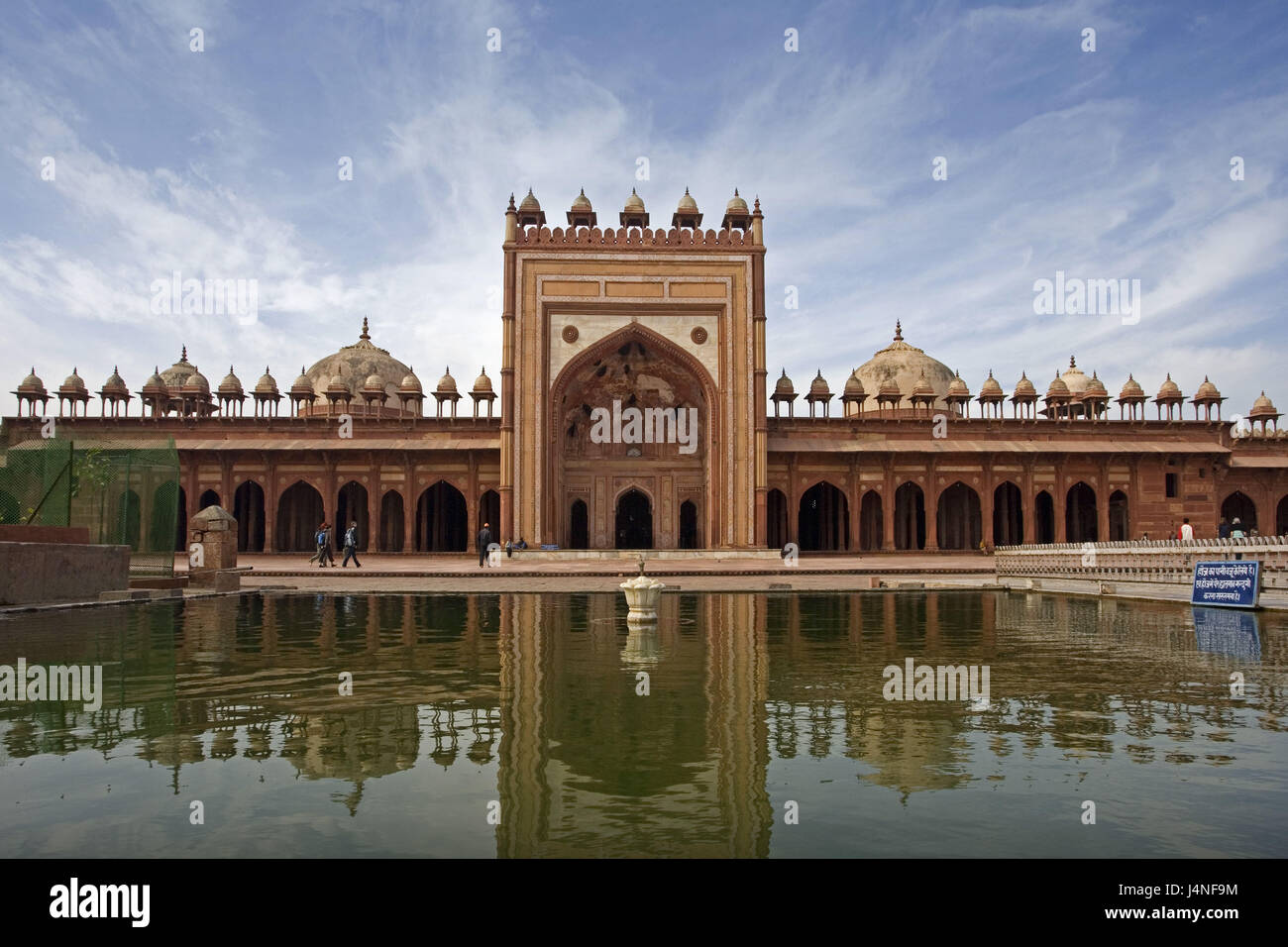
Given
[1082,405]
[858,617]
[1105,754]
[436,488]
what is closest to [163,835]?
[1105,754]

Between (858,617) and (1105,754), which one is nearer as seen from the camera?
(1105,754)

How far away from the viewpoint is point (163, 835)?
149 inches

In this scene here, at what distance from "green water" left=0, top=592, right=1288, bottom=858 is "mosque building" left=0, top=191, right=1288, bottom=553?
21.7 meters

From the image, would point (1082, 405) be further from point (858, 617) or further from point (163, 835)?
point (163, 835)

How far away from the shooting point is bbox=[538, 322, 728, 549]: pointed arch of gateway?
3319cm

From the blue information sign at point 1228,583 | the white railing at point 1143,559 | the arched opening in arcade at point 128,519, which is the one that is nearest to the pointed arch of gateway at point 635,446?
the white railing at point 1143,559

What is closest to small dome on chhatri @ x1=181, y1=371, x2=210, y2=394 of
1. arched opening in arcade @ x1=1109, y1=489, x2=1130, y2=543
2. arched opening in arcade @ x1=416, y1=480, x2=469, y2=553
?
arched opening in arcade @ x1=416, y1=480, x2=469, y2=553

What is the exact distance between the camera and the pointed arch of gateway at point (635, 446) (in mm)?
33188

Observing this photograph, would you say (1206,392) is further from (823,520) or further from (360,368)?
(360,368)

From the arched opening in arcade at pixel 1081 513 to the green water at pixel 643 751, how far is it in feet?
92.1

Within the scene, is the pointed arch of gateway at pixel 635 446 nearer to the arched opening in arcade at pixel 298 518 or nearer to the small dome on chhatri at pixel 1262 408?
the arched opening in arcade at pixel 298 518

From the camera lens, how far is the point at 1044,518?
37594mm

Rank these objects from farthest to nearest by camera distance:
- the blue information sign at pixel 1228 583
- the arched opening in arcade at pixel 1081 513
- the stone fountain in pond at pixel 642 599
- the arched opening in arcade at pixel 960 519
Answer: the arched opening in arcade at pixel 960 519 < the arched opening in arcade at pixel 1081 513 < the blue information sign at pixel 1228 583 < the stone fountain in pond at pixel 642 599

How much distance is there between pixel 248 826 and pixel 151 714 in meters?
2.70
